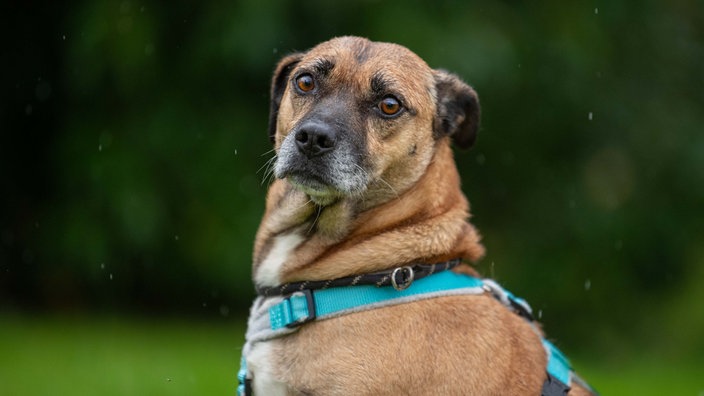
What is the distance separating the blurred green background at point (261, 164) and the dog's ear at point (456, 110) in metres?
3.92

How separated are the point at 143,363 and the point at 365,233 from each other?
4.01m

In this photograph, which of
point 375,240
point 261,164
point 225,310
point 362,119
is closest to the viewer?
point 375,240

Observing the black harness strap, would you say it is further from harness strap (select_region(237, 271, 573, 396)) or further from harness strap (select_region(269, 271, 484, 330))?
harness strap (select_region(269, 271, 484, 330))

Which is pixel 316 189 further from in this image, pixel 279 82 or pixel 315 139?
pixel 279 82

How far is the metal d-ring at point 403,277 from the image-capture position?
11.3 feet

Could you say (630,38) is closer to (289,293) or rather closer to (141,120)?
(141,120)

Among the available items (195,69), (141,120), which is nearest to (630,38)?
(195,69)

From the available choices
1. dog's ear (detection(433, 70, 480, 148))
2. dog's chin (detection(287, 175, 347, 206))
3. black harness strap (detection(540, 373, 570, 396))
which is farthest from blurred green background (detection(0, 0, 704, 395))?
black harness strap (detection(540, 373, 570, 396))

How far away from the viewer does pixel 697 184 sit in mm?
9289

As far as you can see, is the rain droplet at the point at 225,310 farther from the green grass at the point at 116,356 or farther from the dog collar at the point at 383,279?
the dog collar at the point at 383,279

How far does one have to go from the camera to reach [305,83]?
4.02 metres

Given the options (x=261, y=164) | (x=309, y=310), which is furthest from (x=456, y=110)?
(x=261, y=164)

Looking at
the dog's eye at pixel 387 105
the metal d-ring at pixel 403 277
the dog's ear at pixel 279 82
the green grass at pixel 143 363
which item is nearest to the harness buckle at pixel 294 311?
the metal d-ring at pixel 403 277

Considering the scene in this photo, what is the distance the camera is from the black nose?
3725 millimetres
